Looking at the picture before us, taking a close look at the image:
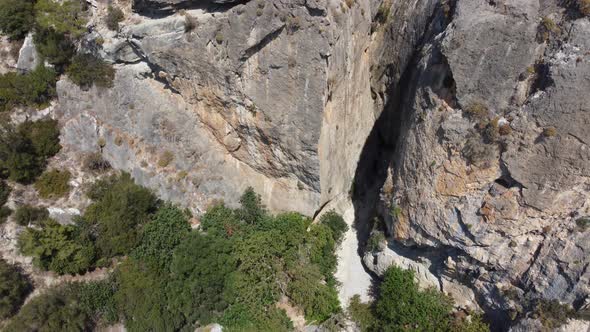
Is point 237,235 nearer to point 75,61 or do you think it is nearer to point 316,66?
point 316,66

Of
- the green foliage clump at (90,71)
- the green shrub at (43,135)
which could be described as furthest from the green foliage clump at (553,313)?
the green shrub at (43,135)

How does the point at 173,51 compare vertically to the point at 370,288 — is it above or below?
above

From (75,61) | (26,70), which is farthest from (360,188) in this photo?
(26,70)

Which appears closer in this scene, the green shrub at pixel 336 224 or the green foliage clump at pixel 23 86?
the green foliage clump at pixel 23 86

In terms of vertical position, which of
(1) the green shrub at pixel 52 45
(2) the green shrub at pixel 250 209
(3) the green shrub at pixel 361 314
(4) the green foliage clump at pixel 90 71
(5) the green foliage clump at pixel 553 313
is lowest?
(3) the green shrub at pixel 361 314

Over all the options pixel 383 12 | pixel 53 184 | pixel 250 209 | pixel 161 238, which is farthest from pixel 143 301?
pixel 383 12

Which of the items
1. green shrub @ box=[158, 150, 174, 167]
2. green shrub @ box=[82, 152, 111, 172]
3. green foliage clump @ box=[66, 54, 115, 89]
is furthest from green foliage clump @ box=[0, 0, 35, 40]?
green shrub @ box=[158, 150, 174, 167]

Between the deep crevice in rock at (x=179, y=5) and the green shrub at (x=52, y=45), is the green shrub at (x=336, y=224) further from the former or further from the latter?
the green shrub at (x=52, y=45)

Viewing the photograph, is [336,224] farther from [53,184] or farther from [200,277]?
[53,184]
